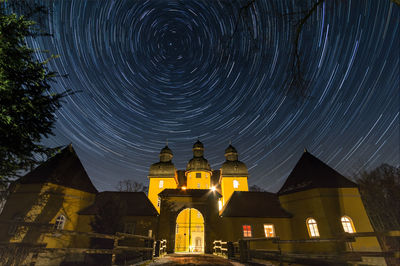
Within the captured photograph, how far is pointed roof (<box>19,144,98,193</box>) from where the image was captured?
19.4 m

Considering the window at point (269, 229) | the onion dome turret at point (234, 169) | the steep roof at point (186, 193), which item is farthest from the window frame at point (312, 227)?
the onion dome turret at point (234, 169)

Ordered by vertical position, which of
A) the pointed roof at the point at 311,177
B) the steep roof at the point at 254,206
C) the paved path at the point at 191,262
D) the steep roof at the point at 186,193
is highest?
the pointed roof at the point at 311,177

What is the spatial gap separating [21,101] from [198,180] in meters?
27.4

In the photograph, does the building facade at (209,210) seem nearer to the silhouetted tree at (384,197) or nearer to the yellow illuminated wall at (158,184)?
the yellow illuminated wall at (158,184)

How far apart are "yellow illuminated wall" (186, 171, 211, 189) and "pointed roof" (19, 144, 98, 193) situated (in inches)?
570

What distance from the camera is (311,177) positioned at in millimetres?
21531

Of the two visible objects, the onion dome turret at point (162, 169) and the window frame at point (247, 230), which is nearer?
the window frame at point (247, 230)

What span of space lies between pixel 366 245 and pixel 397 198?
19.4m

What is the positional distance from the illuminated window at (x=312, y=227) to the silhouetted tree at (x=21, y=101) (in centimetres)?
2300

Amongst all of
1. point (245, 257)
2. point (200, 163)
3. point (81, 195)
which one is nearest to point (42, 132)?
point (245, 257)

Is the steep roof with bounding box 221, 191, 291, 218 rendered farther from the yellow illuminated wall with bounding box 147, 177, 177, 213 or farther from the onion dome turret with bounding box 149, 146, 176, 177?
the onion dome turret with bounding box 149, 146, 176, 177

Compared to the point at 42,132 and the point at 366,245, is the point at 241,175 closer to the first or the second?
the point at 366,245

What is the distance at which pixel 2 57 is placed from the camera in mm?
7133

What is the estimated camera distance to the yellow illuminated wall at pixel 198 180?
3200cm
